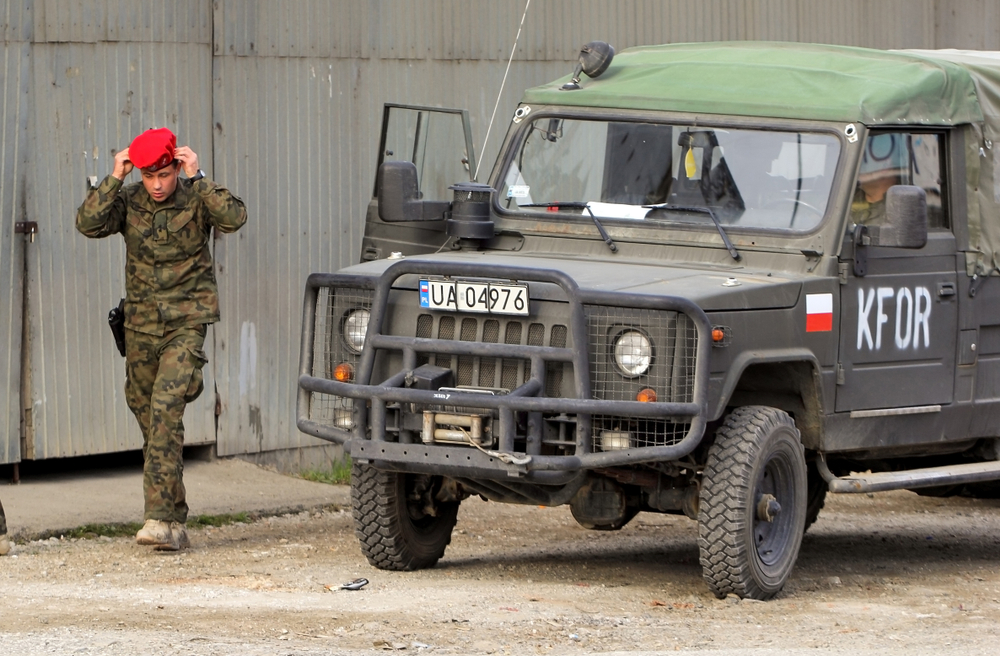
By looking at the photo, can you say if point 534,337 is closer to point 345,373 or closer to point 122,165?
point 345,373

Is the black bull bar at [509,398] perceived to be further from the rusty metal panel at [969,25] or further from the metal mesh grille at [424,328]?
the rusty metal panel at [969,25]

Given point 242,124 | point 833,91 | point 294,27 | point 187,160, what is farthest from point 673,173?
point 294,27

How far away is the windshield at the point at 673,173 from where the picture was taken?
7.39 m

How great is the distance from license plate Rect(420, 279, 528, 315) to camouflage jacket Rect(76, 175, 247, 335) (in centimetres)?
155

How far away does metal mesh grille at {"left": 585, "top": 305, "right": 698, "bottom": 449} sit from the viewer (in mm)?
6473

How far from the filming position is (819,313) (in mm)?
7133

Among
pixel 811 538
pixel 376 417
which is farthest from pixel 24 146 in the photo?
pixel 811 538

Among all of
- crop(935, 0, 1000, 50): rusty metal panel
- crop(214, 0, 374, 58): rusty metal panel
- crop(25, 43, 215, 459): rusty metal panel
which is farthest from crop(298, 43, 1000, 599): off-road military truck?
crop(935, 0, 1000, 50): rusty metal panel

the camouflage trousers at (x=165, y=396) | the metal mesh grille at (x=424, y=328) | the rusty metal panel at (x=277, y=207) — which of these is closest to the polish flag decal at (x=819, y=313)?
the metal mesh grille at (x=424, y=328)

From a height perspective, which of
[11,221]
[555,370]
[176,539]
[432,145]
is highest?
[432,145]

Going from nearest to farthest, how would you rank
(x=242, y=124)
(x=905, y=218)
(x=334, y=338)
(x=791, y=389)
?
1. (x=905, y=218)
2. (x=334, y=338)
3. (x=791, y=389)
4. (x=242, y=124)

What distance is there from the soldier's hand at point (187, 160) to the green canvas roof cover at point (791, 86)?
161cm

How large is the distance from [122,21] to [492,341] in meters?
3.61

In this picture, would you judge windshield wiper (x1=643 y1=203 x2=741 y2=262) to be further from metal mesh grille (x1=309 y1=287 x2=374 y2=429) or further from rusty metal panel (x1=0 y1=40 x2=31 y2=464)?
rusty metal panel (x1=0 y1=40 x2=31 y2=464)
